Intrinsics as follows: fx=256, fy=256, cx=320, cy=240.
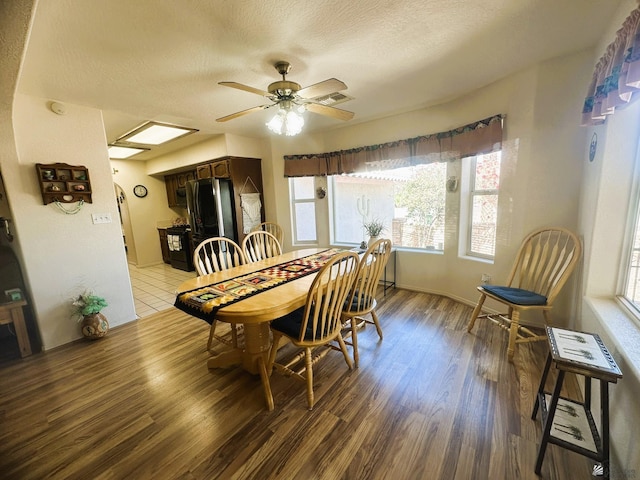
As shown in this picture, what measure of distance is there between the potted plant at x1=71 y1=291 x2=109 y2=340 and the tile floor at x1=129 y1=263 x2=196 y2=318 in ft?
1.77

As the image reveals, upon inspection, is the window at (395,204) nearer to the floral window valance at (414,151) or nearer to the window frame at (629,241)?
the floral window valance at (414,151)

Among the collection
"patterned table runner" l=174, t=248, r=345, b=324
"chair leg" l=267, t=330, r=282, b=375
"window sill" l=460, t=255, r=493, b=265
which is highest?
"patterned table runner" l=174, t=248, r=345, b=324

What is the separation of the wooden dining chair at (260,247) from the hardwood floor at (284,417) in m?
1.01

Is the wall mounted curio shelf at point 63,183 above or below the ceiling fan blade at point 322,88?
below

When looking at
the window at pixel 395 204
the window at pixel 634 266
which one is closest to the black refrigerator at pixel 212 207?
the window at pixel 395 204

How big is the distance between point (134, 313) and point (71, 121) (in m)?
2.11

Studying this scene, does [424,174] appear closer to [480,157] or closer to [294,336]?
[480,157]

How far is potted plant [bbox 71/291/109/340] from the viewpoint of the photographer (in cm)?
256

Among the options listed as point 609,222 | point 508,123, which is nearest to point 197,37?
point 508,123

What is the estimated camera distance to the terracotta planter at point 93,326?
2564mm

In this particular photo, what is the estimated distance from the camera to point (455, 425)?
4.85 feet

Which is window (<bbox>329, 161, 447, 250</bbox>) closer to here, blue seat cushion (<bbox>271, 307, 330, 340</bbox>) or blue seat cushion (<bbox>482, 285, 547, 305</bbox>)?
blue seat cushion (<bbox>482, 285, 547, 305</bbox>)

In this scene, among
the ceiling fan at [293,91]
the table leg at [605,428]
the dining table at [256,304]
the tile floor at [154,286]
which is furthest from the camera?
the tile floor at [154,286]

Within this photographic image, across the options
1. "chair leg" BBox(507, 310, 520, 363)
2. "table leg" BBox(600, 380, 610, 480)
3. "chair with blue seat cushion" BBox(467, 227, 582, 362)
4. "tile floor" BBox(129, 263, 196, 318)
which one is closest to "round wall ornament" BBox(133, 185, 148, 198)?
"tile floor" BBox(129, 263, 196, 318)
